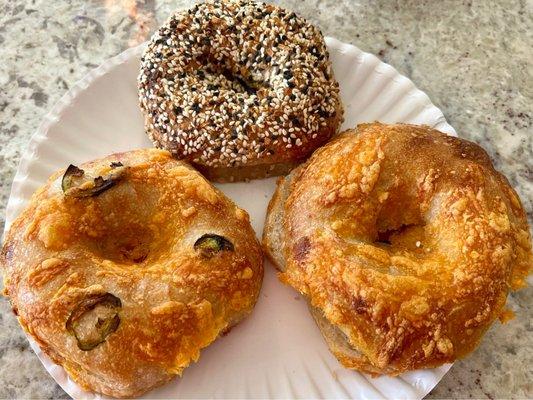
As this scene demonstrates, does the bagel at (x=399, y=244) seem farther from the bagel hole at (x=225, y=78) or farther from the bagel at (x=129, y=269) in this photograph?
the bagel hole at (x=225, y=78)

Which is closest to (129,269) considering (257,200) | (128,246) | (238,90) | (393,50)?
(128,246)

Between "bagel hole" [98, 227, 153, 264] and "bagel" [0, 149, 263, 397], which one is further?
"bagel hole" [98, 227, 153, 264]

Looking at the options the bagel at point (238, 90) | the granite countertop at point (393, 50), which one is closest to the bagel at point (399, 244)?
the bagel at point (238, 90)

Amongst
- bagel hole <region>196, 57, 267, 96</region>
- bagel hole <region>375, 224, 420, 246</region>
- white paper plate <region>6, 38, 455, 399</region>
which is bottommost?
white paper plate <region>6, 38, 455, 399</region>

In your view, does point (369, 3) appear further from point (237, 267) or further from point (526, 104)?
point (237, 267)

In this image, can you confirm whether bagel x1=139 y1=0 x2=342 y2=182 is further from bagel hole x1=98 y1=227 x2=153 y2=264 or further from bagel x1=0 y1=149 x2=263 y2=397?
bagel hole x1=98 y1=227 x2=153 y2=264

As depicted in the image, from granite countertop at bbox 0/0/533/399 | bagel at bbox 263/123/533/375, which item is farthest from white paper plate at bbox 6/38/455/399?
granite countertop at bbox 0/0/533/399

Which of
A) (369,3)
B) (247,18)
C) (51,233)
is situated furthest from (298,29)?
(51,233)
